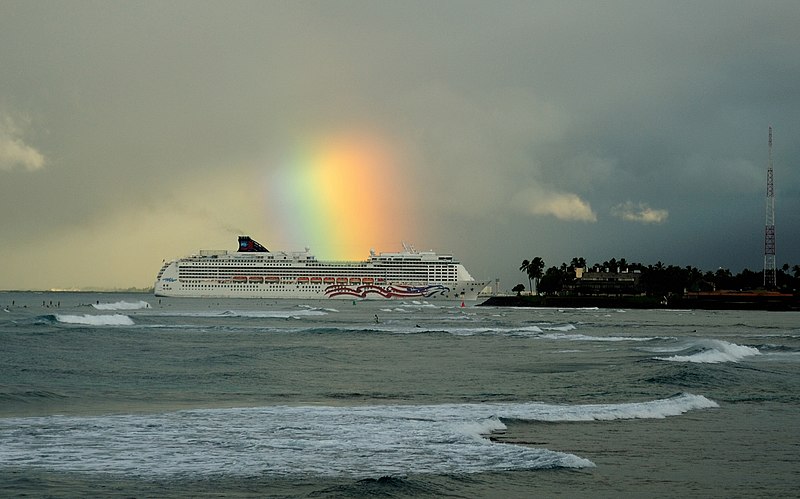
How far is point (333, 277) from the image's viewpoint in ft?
477

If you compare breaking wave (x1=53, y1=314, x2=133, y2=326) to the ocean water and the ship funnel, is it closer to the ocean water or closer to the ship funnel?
the ocean water

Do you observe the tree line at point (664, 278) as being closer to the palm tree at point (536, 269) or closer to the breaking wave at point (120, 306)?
the palm tree at point (536, 269)

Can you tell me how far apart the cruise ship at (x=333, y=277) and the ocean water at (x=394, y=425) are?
11566 centimetres

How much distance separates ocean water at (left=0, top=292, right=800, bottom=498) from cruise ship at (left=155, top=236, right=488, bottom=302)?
11566 centimetres

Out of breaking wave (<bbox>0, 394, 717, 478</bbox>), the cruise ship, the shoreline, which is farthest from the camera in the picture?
the cruise ship

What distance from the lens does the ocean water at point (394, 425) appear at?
33.0ft

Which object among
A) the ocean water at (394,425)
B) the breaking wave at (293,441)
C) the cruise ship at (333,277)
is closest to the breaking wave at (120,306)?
the cruise ship at (333,277)

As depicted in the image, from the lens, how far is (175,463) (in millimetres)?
10930

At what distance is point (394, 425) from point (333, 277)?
432 ft

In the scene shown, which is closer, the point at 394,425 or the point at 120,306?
the point at 394,425

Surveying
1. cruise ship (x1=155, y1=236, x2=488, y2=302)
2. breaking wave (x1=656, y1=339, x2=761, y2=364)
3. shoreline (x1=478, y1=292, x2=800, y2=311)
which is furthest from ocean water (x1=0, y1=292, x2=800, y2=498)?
cruise ship (x1=155, y1=236, x2=488, y2=302)

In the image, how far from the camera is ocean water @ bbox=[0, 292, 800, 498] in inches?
396

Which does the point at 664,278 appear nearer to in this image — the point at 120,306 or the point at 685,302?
the point at 685,302

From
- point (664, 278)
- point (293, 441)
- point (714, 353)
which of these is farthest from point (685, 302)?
point (293, 441)
